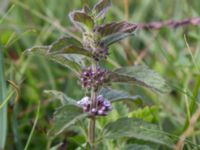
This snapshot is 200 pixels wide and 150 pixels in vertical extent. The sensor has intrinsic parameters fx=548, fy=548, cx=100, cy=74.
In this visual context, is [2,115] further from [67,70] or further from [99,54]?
[67,70]

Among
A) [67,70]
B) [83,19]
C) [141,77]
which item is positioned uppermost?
[67,70]

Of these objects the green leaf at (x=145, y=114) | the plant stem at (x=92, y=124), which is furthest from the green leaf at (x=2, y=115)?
the green leaf at (x=145, y=114)

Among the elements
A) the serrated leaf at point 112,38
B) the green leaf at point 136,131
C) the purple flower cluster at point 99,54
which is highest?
the serrated leaf at point 112,38

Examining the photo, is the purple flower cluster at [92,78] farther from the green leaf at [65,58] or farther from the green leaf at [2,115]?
the green leaf at [2,115]

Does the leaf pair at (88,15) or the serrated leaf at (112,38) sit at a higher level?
the leaf pair at (88,15)

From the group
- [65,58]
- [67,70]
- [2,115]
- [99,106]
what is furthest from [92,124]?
[67,70]

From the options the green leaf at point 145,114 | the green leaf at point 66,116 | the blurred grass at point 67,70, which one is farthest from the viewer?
the blurred grass at point 67,70

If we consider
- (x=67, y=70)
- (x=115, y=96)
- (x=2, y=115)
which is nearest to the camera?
(x=115, y=96)

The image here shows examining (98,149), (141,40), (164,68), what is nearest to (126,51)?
(164,68)

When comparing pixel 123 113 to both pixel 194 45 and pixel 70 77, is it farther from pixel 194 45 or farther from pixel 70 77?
pixel 194 45
